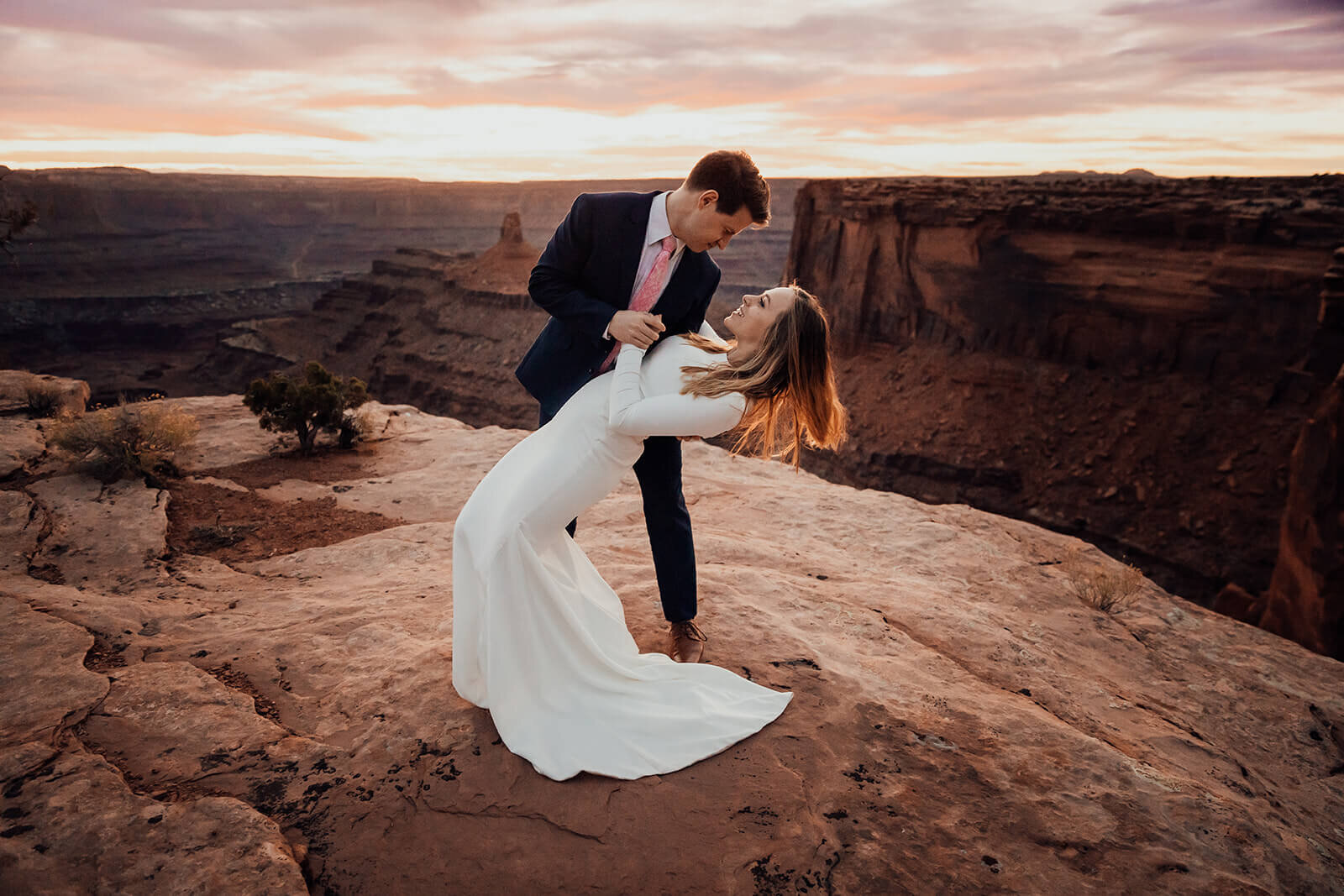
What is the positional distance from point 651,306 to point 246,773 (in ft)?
6.49

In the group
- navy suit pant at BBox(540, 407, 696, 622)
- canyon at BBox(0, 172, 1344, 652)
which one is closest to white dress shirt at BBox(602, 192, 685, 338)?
navy suit pant at BBox(540, 407, 696, 622)

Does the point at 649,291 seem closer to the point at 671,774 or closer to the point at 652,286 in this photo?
the point at 652,286

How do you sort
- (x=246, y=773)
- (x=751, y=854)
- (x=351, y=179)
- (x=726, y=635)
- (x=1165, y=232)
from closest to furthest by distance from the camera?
(x=751, y=854) < (x=246, y=773) < (x=726, y=635) < (x=1165, y=232) < (x=351, y=179)

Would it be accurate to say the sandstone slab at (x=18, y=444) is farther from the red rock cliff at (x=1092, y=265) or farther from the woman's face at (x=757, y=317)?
the red rock cliff at (x=1092, y=265)

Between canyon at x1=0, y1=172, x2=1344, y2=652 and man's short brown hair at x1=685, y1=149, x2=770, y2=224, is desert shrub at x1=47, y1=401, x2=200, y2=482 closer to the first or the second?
man's short brown hair at x1=685, y1=149, x2=770, y2=224

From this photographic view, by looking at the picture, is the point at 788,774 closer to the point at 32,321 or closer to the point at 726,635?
the point at 726,635

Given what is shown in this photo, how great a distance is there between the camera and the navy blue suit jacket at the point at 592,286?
8.91 feet

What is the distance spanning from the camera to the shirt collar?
106 inches

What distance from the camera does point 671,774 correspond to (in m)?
2.15

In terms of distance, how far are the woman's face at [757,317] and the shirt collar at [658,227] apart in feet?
1.45

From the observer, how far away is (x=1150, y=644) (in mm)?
3893

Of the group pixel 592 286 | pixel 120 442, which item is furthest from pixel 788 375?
pixel 120 442

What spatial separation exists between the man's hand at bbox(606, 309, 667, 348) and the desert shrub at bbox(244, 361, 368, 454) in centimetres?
541

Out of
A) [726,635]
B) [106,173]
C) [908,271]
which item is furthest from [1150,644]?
[106,173]
